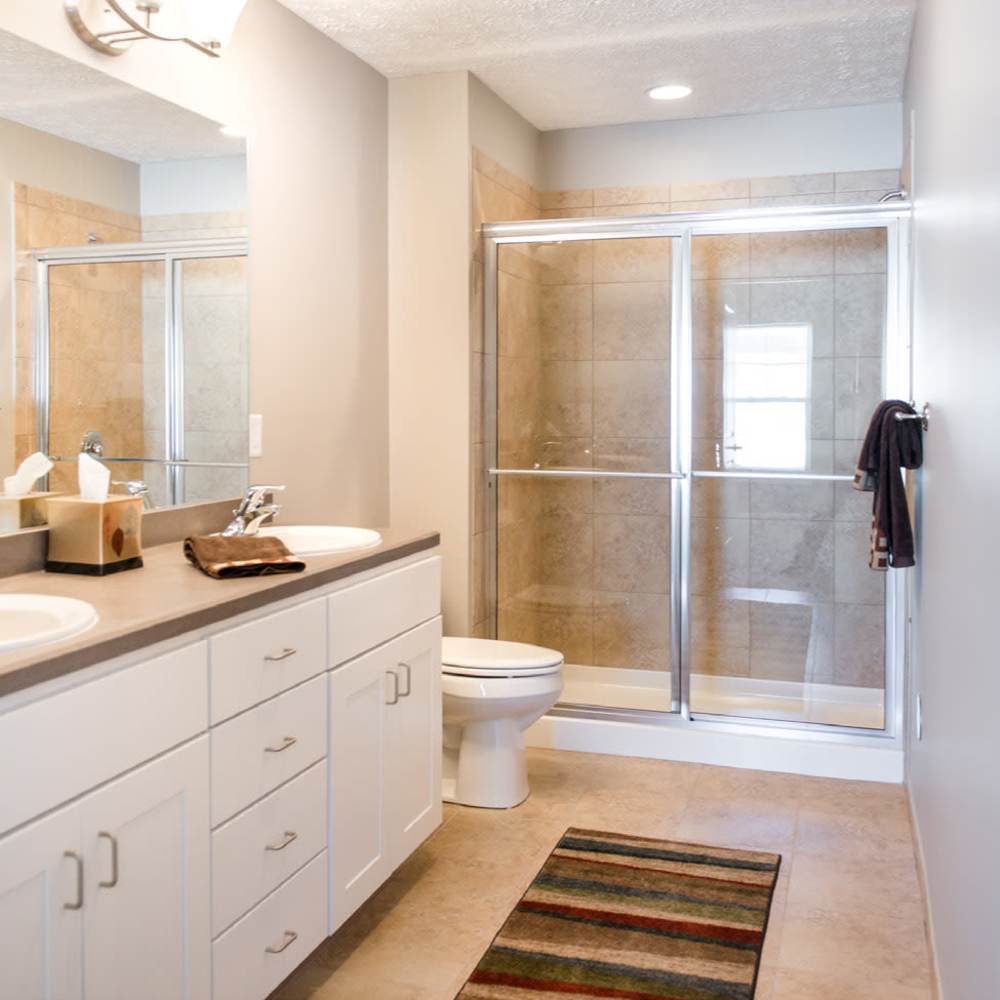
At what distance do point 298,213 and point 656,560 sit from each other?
1.73 meters

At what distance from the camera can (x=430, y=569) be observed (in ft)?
9.27

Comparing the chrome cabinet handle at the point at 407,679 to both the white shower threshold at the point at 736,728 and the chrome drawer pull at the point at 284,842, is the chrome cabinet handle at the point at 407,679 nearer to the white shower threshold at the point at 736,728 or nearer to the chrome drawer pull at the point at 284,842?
the chrome drawer pull at the point at 284,842

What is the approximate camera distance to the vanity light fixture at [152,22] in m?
2.29

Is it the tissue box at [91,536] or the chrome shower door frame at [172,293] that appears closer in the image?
the tissue box at [91,536]

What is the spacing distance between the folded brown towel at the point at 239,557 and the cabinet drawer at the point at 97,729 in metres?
0.32

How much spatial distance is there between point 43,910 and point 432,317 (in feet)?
8.73

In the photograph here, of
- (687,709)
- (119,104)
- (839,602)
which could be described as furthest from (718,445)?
(119,104)

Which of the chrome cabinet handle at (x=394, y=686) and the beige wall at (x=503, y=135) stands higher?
the beige wall at (x=503, y=135)

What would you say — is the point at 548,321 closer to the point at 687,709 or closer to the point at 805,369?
the point at 805,369

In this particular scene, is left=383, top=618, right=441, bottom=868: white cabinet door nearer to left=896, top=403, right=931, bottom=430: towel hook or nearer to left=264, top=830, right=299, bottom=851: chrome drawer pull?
left=264, top=830, right=299, bottom=851: chrome drawer pull

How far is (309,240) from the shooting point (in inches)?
128

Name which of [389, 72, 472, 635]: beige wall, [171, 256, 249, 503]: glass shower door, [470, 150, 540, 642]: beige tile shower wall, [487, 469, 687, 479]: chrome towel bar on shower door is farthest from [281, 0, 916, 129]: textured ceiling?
[487, 469, 687, 479]: chrome towel bar on shower door

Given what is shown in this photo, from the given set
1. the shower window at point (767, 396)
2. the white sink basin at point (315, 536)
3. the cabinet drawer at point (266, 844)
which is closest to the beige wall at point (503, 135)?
the shower window at point (767, 396)

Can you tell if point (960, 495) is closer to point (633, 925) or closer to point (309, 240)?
point (633, 925)
